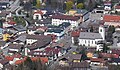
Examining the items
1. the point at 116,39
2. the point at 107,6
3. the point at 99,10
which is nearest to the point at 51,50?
the point at 116,39

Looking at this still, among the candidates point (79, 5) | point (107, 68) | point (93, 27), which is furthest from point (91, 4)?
point (107, 68)

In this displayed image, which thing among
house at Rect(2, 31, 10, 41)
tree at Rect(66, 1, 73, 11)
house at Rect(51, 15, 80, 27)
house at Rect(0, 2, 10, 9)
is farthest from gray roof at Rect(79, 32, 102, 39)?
house at Rect(0, 2, 10, 9)

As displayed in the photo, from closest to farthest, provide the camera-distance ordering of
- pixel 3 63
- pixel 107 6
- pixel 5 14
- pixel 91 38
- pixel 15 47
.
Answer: pixel 3 63, pixel 15 47, pixel 91 38, pixel 5 14, pixel 107 6

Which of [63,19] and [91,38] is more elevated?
[91,38]

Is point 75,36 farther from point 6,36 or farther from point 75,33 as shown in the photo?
point 6,36

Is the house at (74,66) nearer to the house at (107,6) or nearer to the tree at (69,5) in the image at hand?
the house at (107,6)

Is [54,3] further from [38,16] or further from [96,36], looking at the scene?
[96,36]

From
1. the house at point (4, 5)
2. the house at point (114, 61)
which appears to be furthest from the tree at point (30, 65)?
the house at point (4, 5)

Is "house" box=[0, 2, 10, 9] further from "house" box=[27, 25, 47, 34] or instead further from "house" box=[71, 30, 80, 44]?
"house" box=[71, 30, 80, 44]
